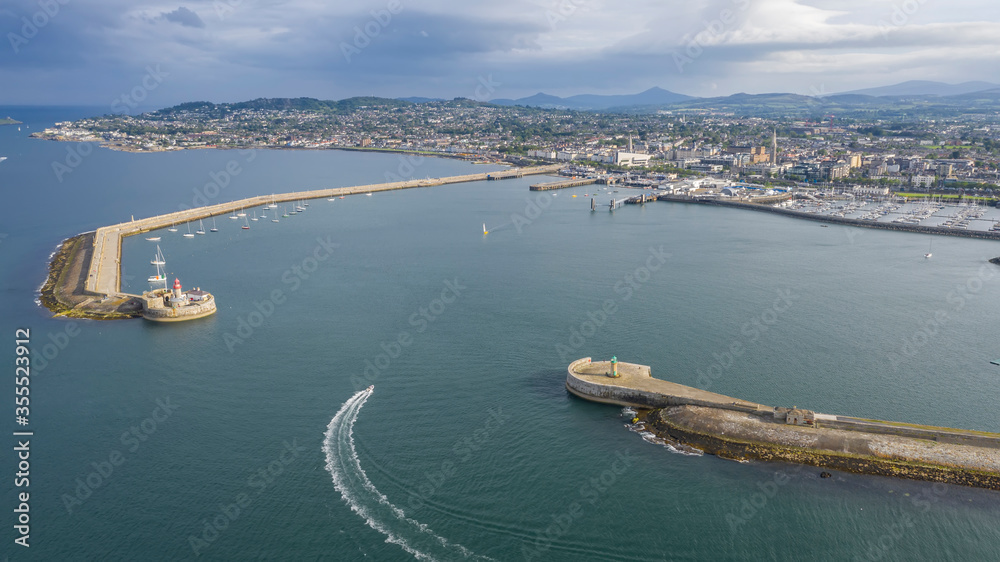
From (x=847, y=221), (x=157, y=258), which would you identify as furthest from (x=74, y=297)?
(x=847, y=221)

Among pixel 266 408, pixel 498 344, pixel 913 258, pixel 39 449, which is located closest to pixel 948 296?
pixel 913 258

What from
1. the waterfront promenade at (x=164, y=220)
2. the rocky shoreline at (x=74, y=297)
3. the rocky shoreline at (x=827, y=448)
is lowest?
the rocky shoreline at (x=827, y=448)

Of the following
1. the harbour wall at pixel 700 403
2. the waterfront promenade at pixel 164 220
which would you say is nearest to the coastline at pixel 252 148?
the waterfront promenade at pixel 164 220

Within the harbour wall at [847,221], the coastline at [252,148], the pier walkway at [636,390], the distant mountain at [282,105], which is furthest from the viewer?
the distant mountain at [282,105]

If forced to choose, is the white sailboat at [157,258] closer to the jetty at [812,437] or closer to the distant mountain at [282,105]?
the jetty at [812,437]

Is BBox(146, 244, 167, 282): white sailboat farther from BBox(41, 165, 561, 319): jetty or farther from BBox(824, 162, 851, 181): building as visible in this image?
BBox(824, 162, 851, 181): building

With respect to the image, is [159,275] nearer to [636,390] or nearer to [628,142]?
[636,390]

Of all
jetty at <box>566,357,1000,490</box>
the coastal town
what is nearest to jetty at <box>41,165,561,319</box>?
jetty at <box>566,357,1000,490</box>
